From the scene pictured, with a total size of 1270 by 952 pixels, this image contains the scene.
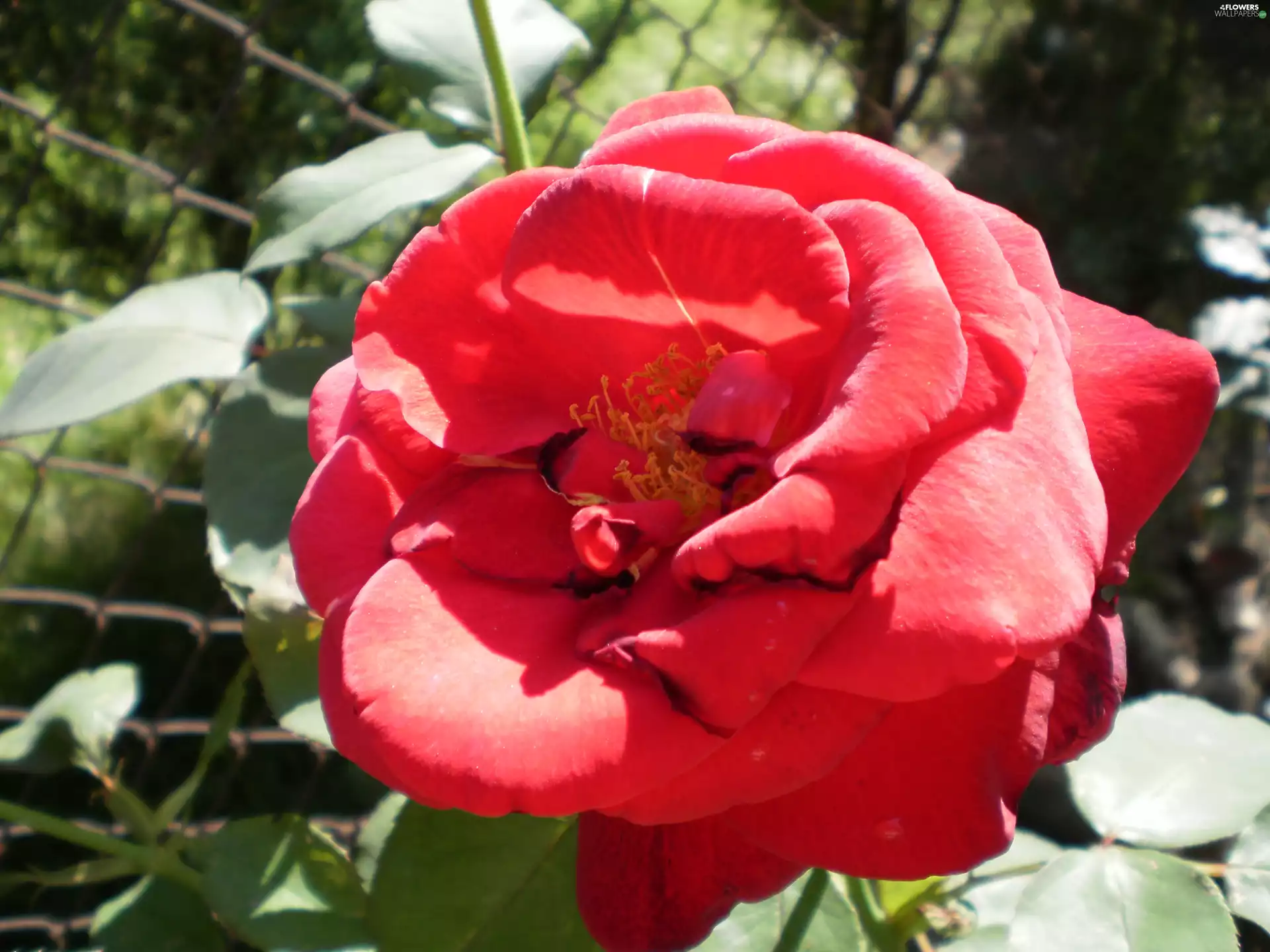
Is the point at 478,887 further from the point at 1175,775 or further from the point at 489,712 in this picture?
the point at 1175,775

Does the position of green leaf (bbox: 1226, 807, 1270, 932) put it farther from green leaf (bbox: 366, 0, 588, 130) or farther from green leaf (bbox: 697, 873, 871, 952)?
green leaf (bbox: 366, 0, 588, 130)

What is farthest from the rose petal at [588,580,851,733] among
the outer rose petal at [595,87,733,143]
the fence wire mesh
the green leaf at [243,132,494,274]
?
the fence wire mesh

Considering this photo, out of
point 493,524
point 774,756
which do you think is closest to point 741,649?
point 774,756

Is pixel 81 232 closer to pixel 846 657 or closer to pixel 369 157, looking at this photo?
pixel 369 157

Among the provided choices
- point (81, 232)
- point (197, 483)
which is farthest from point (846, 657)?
point (81, 232)

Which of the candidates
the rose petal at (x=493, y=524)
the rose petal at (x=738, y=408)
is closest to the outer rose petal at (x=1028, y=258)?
the rose petal at (x=738, y=408)

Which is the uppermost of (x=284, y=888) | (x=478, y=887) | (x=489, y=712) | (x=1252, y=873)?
(x=489, y=712)

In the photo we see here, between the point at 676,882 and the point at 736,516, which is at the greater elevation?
the point at 736,516
